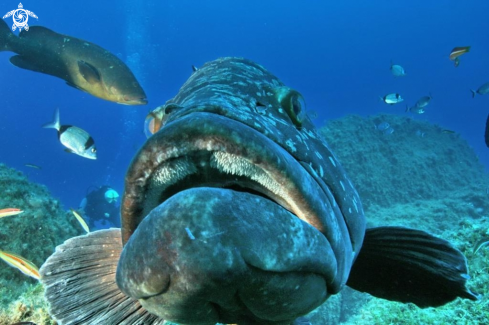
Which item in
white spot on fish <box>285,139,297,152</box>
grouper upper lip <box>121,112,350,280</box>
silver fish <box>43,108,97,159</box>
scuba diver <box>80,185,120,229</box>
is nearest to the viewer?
grouper upper lip <box>121,112,350,280</box>

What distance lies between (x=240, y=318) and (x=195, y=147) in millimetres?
1022

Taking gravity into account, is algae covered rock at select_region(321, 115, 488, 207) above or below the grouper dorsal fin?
above

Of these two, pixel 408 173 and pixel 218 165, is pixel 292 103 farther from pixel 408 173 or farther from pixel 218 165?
pixel 408 173

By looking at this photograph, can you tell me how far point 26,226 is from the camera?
6.36m

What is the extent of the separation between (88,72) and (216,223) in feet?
19.7

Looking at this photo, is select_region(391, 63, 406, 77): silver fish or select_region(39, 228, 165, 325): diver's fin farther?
select_region(391, 63, 406, 77): silver fish

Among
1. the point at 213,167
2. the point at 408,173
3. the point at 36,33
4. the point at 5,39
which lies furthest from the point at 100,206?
the point at 213,167

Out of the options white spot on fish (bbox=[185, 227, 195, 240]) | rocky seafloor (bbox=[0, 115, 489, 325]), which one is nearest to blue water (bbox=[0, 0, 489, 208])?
rocky seafloor (bbox=[0, 115, 489, 325])

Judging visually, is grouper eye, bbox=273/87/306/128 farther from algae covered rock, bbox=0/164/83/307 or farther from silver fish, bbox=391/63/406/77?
silver fish, bbox=391/63/406/77

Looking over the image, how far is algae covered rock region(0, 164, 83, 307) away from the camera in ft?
18.4

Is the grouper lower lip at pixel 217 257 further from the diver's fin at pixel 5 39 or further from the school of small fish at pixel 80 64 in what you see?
the diver's fin at pixel 5 39

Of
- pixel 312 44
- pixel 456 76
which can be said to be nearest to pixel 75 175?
pixel 312 44

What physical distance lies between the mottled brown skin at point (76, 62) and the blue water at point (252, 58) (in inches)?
3705

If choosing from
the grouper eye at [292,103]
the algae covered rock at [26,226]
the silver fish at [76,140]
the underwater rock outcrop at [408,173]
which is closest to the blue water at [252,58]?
the underwater rock outcrop at [408,173]
